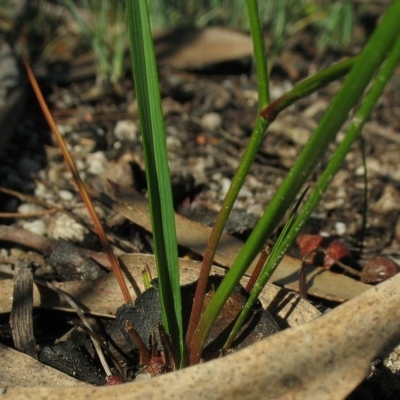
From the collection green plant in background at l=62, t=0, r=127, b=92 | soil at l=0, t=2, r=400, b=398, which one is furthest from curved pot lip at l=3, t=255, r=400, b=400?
green plant in background at l=62, t=0, r=127, b=92

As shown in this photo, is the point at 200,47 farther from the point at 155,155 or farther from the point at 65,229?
the point at 155,155

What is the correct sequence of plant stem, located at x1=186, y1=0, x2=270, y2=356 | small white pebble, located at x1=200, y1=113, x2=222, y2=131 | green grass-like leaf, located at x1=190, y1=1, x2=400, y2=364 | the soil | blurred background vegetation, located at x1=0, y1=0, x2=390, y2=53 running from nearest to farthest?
green grass-like leaf, located at x1=190, y1=1, x2=400, y2=364 → plant stem, located at x1=186, y1=0, x2=270, y2=356 → the soil → small white pebble, located at x1=200, y1=113, x2=222, y2=131 → blurred background vegetation, located at x1=0, y1=0, x2=390, y2=53

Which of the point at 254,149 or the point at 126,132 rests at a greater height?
the point at 254,149

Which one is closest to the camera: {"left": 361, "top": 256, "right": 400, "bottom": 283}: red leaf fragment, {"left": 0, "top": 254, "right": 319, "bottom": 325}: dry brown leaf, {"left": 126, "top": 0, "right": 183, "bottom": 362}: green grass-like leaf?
{"left": 126, "top": 0, "right": 183, "bottom": 362}: green grass-like leaf

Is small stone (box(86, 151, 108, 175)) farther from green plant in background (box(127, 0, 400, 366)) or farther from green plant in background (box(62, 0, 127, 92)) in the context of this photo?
green plant in background (box(127, 0, 400, 366))

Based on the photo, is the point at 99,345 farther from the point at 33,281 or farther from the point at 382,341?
the point at 382,341

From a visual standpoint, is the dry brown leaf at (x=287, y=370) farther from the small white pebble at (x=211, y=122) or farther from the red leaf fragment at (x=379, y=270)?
the small white pebble at (x=211, y=122)

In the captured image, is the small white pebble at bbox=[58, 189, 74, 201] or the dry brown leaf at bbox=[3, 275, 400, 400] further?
the small white pebble at bbox=[58, 189, 74, 201]

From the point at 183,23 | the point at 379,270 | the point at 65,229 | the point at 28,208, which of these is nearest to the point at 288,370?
the point at 379,270
